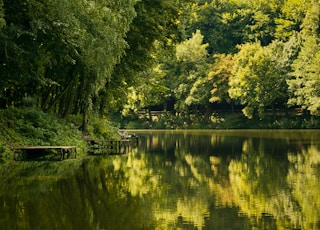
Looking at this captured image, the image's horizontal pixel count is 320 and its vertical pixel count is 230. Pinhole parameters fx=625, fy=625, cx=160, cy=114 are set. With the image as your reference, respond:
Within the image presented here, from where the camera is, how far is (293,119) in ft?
228

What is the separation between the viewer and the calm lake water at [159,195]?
11.2 m

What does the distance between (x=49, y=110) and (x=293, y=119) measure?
4347 centimetres

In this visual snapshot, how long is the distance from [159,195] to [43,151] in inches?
486

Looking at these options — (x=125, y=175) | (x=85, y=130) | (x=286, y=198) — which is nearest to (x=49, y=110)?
(x=85, y=130)

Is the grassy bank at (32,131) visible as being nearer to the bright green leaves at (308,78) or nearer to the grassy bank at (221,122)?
the bright green leaves at (308,78)

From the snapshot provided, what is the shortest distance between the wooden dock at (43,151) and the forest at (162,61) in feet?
8.12

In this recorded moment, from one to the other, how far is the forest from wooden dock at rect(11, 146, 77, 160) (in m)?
2.48

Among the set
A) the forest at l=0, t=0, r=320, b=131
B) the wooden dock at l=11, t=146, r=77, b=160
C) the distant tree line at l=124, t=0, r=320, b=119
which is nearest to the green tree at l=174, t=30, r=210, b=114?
the distant tree line at l=124, t=0, r=320, b=119

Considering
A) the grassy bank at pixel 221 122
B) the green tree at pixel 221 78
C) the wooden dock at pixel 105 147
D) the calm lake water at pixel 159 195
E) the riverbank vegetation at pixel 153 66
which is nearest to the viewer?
the calm lake water at pixel 159 195

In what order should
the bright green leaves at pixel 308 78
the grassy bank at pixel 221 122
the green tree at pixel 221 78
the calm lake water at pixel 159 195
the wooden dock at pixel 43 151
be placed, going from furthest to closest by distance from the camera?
1. the green tree at pixel 221 78
2. the grassy bank at pixel 221 122
3. the bright green leaves at pixel 308 78
4. the wooden dock at pixel 43 151
5. the calm lake water at pixel 159 195

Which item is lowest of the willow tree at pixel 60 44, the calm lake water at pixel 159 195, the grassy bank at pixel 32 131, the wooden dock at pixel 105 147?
the calm lake water at pixel 159 195

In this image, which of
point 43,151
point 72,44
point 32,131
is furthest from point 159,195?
point 32,131

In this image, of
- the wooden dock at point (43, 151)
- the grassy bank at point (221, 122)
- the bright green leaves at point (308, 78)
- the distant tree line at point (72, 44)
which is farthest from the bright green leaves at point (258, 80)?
the wooden dock at point (43, 151)

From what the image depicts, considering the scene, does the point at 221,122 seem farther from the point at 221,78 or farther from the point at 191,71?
the point at 191,71
